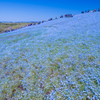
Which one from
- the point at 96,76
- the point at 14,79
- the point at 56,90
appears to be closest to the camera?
the point at 56,90

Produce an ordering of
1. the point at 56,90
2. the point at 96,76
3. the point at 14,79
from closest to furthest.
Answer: the point at 56,90 → the point at 96,76 → the point at 14,79

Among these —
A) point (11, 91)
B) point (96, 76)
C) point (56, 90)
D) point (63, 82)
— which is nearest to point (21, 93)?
point (11, 91)

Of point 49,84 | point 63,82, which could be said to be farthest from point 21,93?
point 63,82

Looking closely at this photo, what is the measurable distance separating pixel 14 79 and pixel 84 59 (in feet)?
18.8

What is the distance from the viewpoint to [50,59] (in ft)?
22.7

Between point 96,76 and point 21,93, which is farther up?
point 96,76

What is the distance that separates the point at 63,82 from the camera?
15.0 ft

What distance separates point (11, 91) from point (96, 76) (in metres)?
5.27

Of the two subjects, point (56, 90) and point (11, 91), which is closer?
point (56, 90)

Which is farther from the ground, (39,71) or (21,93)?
(39,71)

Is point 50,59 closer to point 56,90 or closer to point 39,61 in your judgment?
point 39,61

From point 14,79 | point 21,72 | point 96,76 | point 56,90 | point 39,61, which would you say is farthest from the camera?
point 39,61

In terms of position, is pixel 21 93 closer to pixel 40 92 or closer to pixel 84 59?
pixel 40 92

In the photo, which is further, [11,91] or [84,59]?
[84,59]
